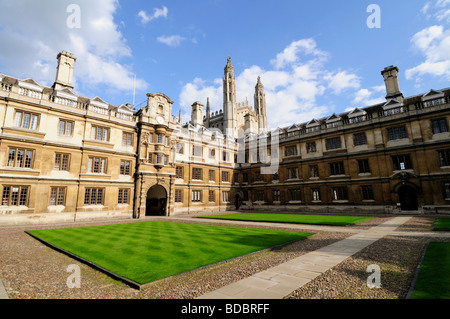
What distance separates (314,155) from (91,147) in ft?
104

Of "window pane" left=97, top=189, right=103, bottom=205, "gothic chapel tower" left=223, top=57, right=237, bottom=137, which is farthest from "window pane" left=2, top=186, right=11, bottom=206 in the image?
"gothic chapel tower" left=223, top=57, right=237, bottom=137

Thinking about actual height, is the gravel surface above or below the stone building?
below

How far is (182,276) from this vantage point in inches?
271

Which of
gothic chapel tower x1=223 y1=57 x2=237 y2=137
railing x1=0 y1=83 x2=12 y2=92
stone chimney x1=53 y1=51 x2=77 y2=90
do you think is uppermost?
gothic chapel tower x1=223 y1=57 x2=237 y2=137

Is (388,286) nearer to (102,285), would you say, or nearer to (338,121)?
(102,285)

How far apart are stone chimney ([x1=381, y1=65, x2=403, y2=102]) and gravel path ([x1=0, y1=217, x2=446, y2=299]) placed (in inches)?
1171

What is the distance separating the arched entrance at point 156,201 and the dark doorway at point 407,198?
31.6 metres

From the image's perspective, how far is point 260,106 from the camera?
259 feet

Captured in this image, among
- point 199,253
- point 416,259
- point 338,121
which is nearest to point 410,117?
point 338,121

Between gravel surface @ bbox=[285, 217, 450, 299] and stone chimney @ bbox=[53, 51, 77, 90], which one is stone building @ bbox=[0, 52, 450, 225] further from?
gravel surface @ bbox=[285, 217, 450, 299]

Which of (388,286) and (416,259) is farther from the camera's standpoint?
(416,259)

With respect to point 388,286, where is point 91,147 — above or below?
above

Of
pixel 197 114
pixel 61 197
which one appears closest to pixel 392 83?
pixel 197 114

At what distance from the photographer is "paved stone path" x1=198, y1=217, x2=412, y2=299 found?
222 inches
